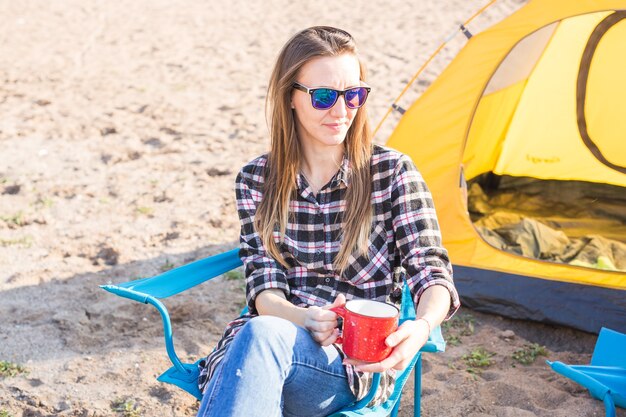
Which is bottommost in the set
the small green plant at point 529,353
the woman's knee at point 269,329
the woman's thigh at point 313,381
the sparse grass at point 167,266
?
the sparse grass at point 167,266

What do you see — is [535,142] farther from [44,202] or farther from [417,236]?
[44,202]

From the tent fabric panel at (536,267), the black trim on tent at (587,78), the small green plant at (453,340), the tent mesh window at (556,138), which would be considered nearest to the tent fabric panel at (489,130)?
the tent mesh window at (556,138)

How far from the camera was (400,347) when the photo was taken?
6.00 feet

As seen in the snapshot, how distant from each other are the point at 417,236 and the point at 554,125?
8.42 feet

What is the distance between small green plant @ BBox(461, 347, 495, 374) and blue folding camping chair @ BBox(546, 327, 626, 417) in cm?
43

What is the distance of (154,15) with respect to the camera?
9.19 m

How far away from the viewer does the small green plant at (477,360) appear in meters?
3.09

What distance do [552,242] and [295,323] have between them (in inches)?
86.6

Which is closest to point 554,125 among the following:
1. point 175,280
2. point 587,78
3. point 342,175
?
point 587,78

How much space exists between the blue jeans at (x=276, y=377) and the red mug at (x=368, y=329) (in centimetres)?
14

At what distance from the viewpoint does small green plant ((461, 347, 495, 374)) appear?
309 centimetres

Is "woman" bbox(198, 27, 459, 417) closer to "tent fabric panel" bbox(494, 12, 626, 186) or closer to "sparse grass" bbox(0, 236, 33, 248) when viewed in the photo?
"sparse grass" bbox(0, 236, 33, 248)

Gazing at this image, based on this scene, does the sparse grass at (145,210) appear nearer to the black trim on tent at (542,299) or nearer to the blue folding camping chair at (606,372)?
the black trim on tent at (542,299)

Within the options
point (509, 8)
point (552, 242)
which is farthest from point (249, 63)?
point (552, 242)
